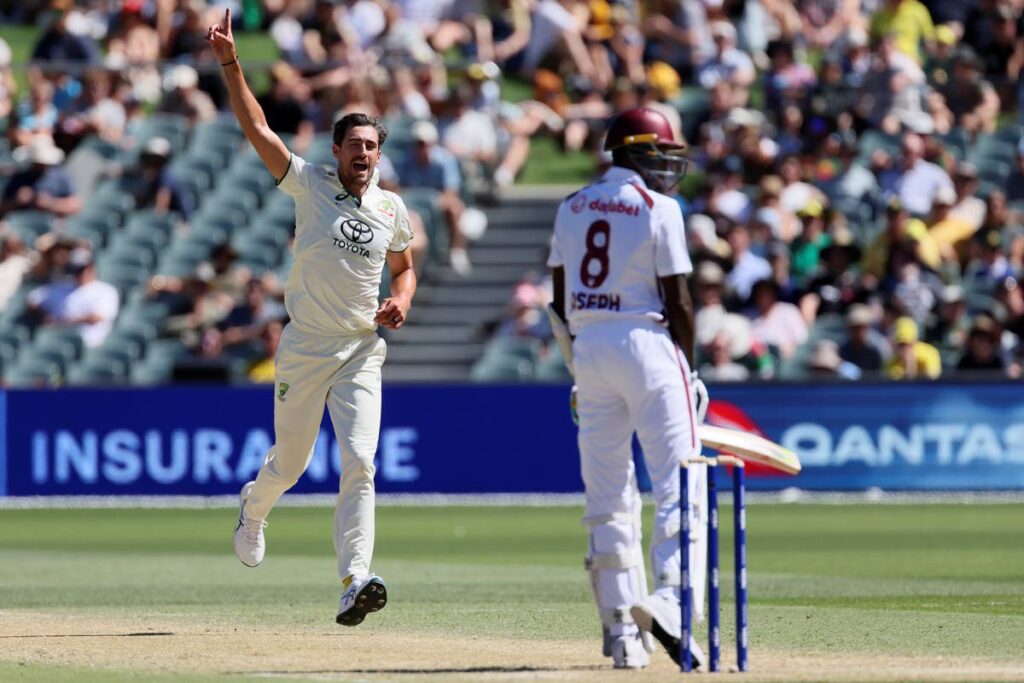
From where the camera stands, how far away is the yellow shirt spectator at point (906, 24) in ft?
76.9

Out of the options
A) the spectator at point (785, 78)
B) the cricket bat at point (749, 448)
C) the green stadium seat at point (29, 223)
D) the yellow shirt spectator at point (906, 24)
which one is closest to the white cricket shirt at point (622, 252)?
the cricket bat at point (749, 448)

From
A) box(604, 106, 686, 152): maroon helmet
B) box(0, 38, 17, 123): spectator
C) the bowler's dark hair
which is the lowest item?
box(604, 106, 686, 152): maroon helmet

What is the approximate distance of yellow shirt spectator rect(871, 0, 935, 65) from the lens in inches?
923

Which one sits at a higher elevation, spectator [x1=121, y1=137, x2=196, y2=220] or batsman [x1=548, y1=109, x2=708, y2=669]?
spectator [x1=121, y1=137, x2=196, y2=220]

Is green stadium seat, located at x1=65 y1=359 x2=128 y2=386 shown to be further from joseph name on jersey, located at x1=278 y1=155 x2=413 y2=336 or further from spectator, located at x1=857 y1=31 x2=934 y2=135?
joseph name on jersey, located at x1=278 y1=155 x2=413 y2=336

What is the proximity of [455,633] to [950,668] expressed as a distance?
2.47 m

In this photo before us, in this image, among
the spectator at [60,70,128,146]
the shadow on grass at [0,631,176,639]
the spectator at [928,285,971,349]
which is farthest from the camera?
the spectator at [60,70,128,146]

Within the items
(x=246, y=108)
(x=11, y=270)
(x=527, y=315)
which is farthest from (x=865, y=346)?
(x=246, y=108)

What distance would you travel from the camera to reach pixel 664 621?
24.7 ft

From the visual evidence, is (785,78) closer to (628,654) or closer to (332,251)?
(332,251)

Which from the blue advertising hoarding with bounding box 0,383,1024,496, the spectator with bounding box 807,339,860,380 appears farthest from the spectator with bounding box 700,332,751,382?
the spectator with bounding box 807,339,860,380

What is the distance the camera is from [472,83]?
2323cm

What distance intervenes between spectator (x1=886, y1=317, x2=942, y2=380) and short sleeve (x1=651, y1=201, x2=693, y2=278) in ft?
39.1

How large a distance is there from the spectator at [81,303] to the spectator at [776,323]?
6956 millimetres
